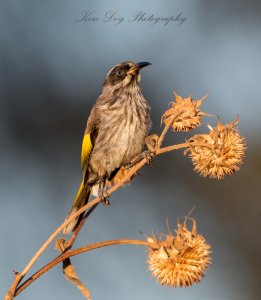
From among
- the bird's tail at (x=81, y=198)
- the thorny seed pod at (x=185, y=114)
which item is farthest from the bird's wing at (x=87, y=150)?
the thorny seed pod at (x=185, y=114)

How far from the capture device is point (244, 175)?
32.6 ft

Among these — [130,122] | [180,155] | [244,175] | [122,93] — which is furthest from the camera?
[180,155]

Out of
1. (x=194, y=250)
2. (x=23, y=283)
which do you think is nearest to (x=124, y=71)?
(x=194, y=250)

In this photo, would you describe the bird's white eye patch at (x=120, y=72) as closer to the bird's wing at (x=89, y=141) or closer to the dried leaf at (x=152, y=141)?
the bird's wing at (x=89, y=141)

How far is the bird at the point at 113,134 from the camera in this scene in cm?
588

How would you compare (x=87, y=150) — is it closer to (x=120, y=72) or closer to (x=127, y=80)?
(x=127, y=80)

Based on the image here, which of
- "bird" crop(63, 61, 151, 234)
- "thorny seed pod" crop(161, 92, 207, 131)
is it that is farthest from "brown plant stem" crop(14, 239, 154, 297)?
"bird" crop(63, 61, 151, 234)

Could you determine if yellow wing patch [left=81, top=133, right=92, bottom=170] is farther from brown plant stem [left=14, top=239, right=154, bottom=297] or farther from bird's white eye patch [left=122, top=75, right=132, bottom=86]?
brown plant stem [left=14, top=239, right=154, bottom=297]

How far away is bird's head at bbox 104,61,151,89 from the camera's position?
657 centimetres

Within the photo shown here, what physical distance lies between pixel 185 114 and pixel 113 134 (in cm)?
205

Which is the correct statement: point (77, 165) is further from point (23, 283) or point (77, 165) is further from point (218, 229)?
point (23, 283)

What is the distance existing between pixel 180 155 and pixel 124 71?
419 centimetres

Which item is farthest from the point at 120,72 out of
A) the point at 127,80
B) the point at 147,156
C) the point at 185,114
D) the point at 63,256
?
the point at 63,256

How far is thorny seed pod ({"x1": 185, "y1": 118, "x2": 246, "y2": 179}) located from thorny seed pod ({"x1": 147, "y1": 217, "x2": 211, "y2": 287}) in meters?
0.52
